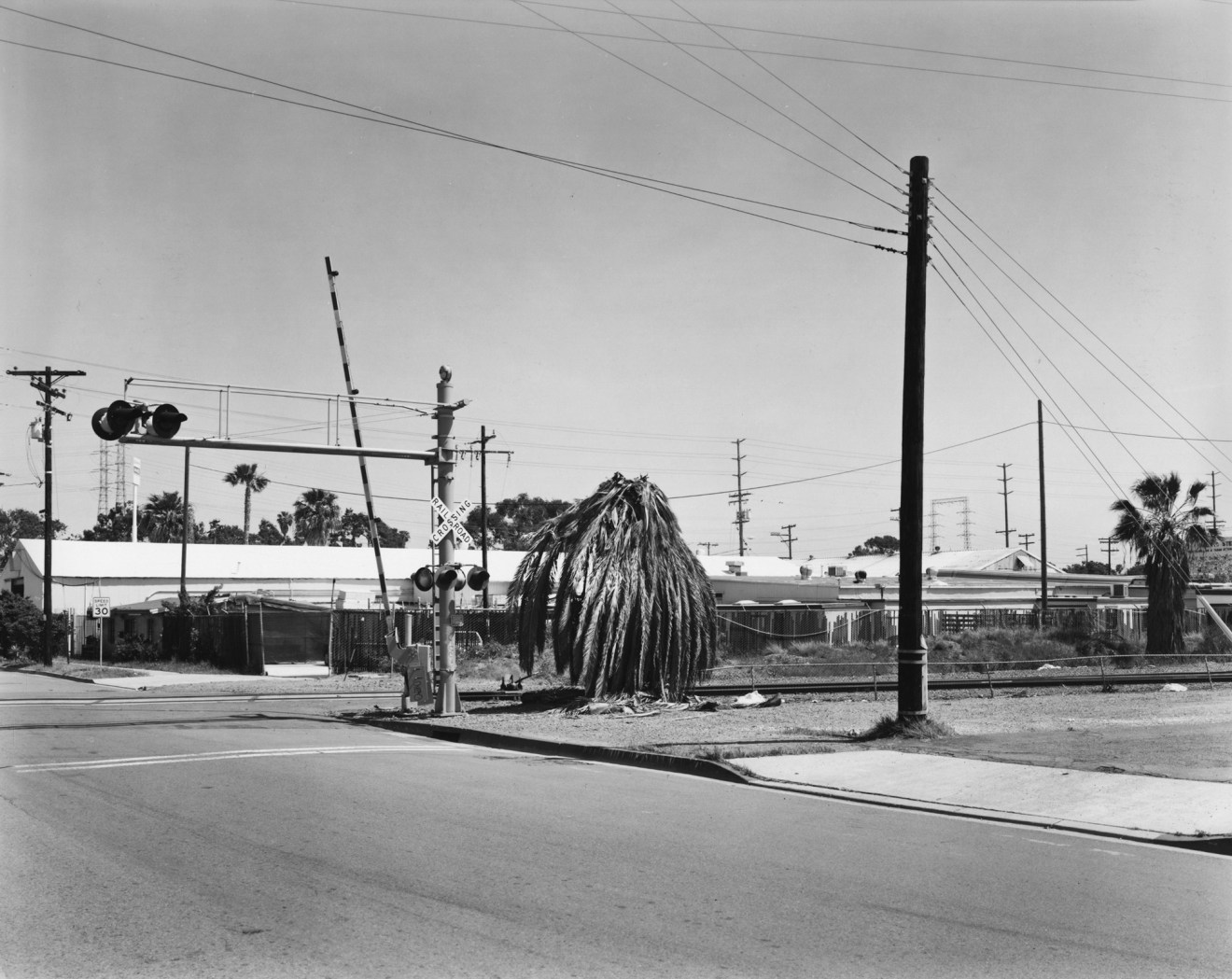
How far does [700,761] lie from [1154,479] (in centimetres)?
3415

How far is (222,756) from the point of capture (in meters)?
14.6

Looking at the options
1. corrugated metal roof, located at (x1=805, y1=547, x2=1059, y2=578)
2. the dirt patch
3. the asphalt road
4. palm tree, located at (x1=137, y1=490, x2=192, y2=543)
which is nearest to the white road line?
the asphalt road

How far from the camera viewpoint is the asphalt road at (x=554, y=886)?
612 cm

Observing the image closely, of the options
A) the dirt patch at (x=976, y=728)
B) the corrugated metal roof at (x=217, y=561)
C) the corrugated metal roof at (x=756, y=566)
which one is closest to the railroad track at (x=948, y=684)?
the dirt patch at (x=976, y=728)

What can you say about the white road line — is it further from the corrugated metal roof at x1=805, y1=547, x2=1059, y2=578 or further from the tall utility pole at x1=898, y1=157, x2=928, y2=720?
the corrugated metal roof at x1=805, y1=547, x2=1059, y2=578

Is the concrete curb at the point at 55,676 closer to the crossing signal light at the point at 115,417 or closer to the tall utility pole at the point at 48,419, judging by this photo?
the tall utility pole at the point at 48,419

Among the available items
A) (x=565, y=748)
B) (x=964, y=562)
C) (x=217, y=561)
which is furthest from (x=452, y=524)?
(x=964, y=562)

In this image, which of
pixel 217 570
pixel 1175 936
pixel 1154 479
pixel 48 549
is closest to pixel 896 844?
pixel 1175 936

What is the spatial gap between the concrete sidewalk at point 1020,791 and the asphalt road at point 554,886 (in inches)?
19.1

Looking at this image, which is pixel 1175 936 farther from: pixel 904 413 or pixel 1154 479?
pixel 1154 479

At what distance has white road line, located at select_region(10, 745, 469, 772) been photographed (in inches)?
523

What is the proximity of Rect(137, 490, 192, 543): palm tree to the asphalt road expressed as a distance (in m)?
91.9

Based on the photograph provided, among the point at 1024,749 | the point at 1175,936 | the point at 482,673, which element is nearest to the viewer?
the point at 1175,936

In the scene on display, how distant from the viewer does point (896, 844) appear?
9.22 metres
